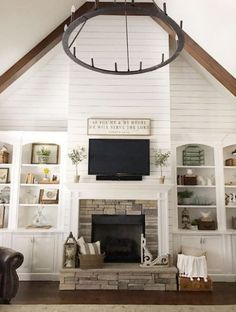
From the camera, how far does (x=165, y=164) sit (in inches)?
188

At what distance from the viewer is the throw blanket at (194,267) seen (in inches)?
164

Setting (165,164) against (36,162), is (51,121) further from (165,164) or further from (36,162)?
(165,164)

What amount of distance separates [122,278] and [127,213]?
106 cm

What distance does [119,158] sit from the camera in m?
4.72

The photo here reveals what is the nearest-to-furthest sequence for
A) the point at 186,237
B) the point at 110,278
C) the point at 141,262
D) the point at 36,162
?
1. the point at 110,278
2. the point at 141,262
3. the point at 186,237
4. the point at 36,162

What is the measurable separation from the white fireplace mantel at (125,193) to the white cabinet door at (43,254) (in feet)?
1.85

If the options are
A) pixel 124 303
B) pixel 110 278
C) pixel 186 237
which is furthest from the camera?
pixel 186 237

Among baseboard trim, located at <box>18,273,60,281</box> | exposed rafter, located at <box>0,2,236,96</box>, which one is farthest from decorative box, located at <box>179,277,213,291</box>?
exposed rafter, located at <box>0,2,236,96</box>

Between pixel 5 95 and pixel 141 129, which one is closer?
pixel 141 129

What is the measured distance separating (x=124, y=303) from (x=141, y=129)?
2783mm

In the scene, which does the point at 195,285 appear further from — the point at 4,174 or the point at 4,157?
the point at 4,157

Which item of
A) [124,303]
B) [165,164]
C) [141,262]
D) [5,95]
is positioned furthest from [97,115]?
[124,303]

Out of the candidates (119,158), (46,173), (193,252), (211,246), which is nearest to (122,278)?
(193,252)

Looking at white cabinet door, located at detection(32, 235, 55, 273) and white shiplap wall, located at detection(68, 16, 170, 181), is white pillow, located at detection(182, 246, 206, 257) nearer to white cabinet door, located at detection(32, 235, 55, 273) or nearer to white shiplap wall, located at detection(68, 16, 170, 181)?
white shiplap wall, located at detection(68, 16, 170, 181)
